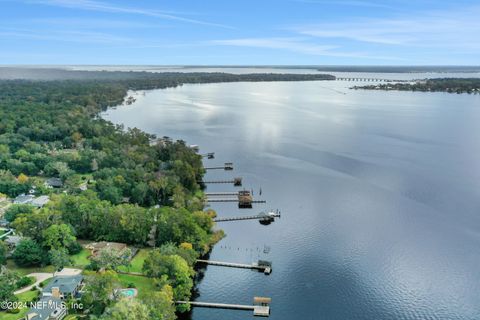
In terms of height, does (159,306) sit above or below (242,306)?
above

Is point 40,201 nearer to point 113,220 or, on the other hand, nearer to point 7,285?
point 113,220

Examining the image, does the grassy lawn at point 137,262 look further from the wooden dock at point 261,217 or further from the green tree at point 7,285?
the wooden dock at point 261,217

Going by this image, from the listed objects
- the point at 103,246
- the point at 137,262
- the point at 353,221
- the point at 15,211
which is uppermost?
the point at 15,211

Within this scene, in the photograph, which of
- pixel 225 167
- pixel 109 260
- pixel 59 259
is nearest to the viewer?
pixel 109 260

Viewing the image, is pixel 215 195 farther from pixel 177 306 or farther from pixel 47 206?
pixel 177 306

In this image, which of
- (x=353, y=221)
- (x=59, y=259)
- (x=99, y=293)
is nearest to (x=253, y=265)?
(x=99, y=293)

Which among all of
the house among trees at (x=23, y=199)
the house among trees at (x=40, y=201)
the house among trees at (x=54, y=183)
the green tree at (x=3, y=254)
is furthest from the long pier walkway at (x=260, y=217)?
the house among trees at (x=54, y=183)

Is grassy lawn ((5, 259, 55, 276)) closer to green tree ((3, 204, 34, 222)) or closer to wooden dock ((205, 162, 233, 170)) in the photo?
green tree ((3, 204, 34, 222))
